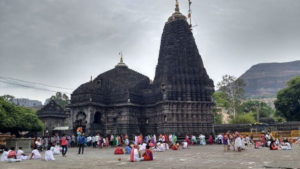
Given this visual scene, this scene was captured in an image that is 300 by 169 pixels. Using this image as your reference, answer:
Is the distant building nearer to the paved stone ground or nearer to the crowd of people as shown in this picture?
the crowd of people

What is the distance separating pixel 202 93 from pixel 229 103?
24.4 m

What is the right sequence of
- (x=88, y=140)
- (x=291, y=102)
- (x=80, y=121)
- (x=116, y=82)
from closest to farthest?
(x=88, y=140) < (x=80, y=121) < (x=116, y=82) < (x=291, y=102)

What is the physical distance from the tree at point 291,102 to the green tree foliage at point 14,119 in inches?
1822

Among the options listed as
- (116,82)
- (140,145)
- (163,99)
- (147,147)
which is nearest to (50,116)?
(116,82)

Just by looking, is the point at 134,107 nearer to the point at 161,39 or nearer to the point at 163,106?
the point at 163,106

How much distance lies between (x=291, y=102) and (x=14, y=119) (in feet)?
162

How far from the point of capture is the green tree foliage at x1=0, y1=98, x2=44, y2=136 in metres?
26.4

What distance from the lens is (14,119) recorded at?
27984 mm

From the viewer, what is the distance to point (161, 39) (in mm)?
40781

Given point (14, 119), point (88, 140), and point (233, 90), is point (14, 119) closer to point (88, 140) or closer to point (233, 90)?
point (88, 140)

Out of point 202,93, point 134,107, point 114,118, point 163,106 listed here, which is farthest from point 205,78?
point 114,118

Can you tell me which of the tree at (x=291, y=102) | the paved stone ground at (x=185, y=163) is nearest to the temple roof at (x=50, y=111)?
the paved stone ground at (x=185, y=163)

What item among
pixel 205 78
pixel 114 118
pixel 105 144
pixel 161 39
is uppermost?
pixel 161 39

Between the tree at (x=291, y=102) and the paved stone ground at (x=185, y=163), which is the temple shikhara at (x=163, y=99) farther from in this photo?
the tree at (x=291, y=102)
